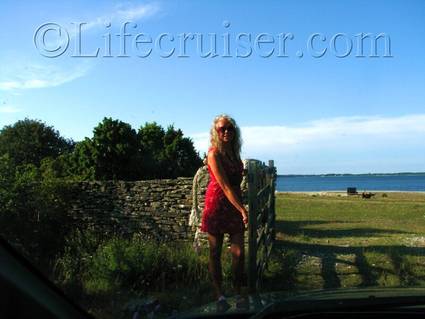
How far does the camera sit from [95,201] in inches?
551

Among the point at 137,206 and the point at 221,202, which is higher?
the point at 221,202

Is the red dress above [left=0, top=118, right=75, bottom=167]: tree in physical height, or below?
below

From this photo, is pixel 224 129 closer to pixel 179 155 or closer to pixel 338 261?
pixel 338 261

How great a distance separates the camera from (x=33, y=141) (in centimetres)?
4353

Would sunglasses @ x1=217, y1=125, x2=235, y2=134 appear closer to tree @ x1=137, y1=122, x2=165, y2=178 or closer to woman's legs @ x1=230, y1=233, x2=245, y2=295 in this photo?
woman's legs @ x1=230, y1=233, x2=245, y2=295

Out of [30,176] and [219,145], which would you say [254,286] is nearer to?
[219,145]

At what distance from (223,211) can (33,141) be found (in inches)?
1586

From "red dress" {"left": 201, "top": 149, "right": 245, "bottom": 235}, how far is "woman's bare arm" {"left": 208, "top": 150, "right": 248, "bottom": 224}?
0.07m

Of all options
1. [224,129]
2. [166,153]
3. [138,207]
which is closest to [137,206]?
[138,207]

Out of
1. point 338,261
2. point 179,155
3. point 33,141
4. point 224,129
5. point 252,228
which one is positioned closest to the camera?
point 224,129

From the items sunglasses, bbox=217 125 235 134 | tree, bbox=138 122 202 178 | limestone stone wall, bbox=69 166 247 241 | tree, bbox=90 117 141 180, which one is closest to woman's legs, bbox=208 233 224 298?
sunglasses, bbox=217 125 235 134

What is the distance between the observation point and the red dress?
18.1ft

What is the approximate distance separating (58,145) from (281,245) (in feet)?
121

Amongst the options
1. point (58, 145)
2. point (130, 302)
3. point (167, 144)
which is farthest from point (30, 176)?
point (58, 145)
